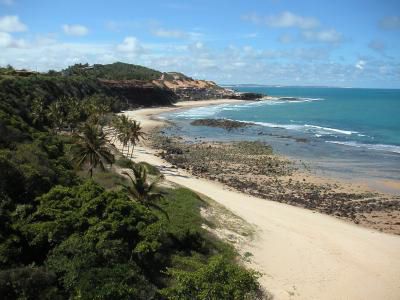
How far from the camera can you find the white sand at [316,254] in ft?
75.5

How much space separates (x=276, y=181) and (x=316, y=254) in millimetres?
20923

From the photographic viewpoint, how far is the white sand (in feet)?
75.5

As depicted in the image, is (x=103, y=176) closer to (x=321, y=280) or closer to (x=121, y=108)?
(x=321, y=280)

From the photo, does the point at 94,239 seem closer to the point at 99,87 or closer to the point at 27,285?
the point at 27,285

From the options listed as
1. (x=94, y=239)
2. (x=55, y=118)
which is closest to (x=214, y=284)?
(x=94, y=239)

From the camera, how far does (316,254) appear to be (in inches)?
1074

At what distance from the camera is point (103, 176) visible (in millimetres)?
34938

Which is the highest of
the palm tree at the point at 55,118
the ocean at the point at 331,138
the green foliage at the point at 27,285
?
the palm tree at the point at 55,118

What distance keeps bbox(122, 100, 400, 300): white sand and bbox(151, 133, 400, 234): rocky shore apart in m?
3.06

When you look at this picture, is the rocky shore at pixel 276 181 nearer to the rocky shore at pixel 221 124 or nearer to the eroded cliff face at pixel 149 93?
the rocky shore at pixel 221 124

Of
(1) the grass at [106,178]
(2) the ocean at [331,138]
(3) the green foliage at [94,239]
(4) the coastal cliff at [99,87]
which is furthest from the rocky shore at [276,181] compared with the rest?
(4) the coastal cliff at [99,87]

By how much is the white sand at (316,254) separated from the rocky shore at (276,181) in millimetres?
3058

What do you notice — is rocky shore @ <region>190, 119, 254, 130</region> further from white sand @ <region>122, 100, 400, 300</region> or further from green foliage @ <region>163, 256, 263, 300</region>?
green foliage @ <region>163, 256, 263, 300</region>

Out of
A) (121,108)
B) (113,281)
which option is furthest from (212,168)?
(121,108)
